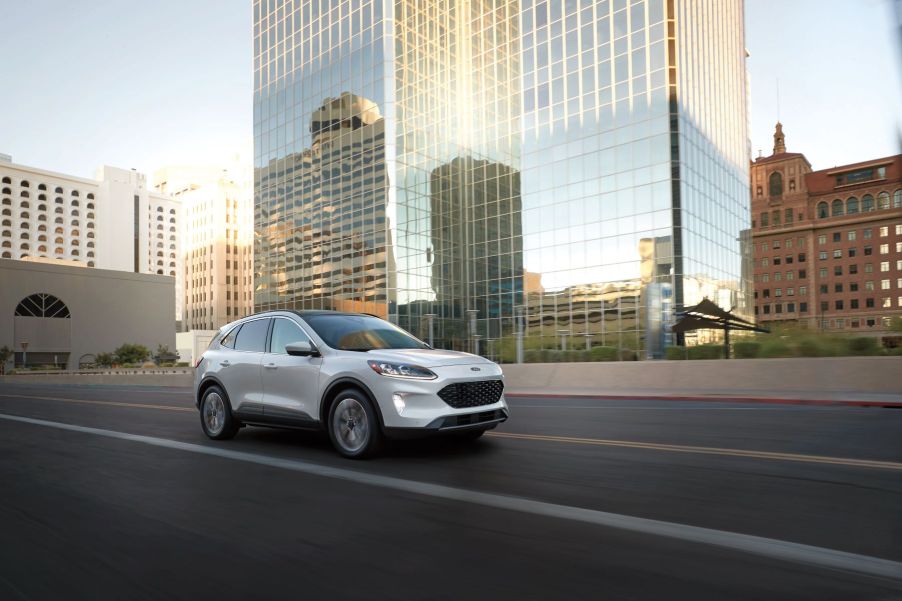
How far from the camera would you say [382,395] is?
22.6ft

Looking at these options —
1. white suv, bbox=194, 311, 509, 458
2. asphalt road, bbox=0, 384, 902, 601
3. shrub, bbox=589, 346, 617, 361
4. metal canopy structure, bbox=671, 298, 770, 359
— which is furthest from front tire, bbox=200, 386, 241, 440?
shrub, bbox=589, 346, 617, 361

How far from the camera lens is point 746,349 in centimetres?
1989

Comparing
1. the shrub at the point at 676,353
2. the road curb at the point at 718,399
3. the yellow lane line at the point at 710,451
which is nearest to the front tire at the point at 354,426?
the yellow lane line at the point at 710,451

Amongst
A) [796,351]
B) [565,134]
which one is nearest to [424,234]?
[565,134]

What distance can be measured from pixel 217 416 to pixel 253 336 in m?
1.23

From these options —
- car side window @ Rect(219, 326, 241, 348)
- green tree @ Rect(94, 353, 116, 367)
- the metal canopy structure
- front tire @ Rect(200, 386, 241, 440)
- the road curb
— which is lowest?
green tree @ Rect(94, 353, 116, 367)

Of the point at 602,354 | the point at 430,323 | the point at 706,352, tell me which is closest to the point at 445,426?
the point at 706,352

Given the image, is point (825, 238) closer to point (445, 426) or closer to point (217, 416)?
point (217, 416)

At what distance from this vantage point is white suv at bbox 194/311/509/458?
22.5 ft

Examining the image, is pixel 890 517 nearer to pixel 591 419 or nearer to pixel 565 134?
pixel 591 419

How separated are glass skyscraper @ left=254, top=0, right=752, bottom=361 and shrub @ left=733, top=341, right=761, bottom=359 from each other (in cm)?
1590

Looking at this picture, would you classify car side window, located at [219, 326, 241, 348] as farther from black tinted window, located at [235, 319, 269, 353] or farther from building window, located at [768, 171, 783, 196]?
building window, located at [768, 171, 783, 196]

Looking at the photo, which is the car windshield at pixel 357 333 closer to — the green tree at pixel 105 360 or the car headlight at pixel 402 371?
the car headlight at pixel 402 371

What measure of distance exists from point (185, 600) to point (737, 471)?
4.65 meters
